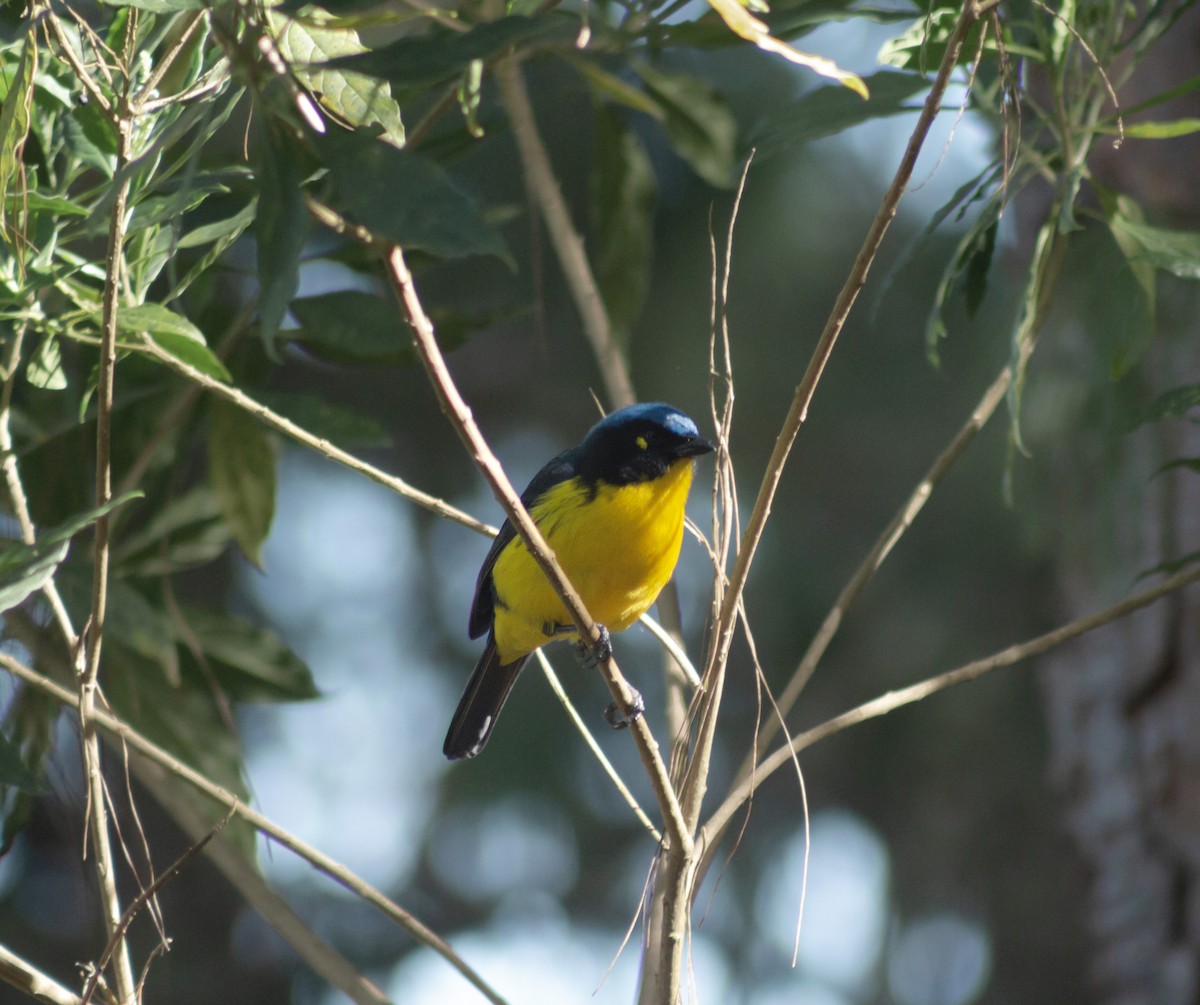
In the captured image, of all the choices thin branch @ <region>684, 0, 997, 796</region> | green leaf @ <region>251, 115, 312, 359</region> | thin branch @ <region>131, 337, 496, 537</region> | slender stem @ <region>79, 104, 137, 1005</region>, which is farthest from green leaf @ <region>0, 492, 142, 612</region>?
thin branch @ <region>684, 0, 997, 796</region>

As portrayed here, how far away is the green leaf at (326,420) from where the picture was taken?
2934 millimetres

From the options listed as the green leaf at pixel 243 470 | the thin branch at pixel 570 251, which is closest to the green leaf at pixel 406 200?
Result: the thin branch at pixel 570 251

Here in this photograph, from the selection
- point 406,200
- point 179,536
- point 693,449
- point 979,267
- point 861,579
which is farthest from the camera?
point 693,449

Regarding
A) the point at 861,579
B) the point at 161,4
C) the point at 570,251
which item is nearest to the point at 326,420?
the point at 570,251

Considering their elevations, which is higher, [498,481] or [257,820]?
[498,481]

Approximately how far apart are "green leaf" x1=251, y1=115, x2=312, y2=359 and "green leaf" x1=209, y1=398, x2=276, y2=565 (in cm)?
172

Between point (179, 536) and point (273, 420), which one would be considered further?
point (179, 536)

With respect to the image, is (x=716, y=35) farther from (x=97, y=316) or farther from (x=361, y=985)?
(x=361, y=985)

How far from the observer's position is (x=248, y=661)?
3305mm

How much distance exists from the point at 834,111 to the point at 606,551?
1.17m

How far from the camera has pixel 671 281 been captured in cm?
723

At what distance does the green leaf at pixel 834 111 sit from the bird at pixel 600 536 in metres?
0.80

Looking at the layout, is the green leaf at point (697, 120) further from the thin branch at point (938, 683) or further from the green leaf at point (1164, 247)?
the thin branch at point (938, 683)

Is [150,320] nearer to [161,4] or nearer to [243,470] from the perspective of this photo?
[161,4]
